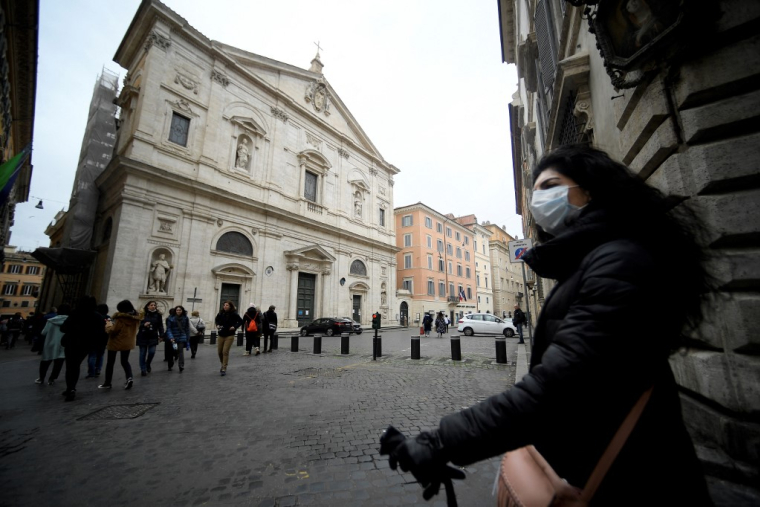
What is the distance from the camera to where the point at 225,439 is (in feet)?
11.9

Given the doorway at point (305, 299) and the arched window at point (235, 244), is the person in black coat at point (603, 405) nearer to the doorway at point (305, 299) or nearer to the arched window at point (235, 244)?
the arched window at point (235, 244)

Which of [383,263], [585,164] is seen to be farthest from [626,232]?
[383,263]

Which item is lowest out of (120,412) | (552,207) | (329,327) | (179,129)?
(120,412)

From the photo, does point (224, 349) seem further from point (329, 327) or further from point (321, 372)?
point (329, 327)

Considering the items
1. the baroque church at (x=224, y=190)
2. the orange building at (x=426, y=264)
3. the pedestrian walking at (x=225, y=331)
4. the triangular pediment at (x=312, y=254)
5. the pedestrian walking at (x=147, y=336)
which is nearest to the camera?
the pedestrian walking at (x=225, y=331)

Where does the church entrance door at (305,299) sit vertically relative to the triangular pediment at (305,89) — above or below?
below

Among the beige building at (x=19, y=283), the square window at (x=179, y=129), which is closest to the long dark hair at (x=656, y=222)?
the square window at (x=179, y=129)

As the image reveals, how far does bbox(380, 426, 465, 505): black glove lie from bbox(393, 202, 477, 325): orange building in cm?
3405

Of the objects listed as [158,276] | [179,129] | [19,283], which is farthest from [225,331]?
[19,283]

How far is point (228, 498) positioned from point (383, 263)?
1158 inches

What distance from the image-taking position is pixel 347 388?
236 inches

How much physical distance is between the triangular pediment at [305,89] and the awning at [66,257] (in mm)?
15637

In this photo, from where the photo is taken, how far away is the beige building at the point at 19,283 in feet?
181

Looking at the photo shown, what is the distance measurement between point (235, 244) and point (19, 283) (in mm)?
66033
